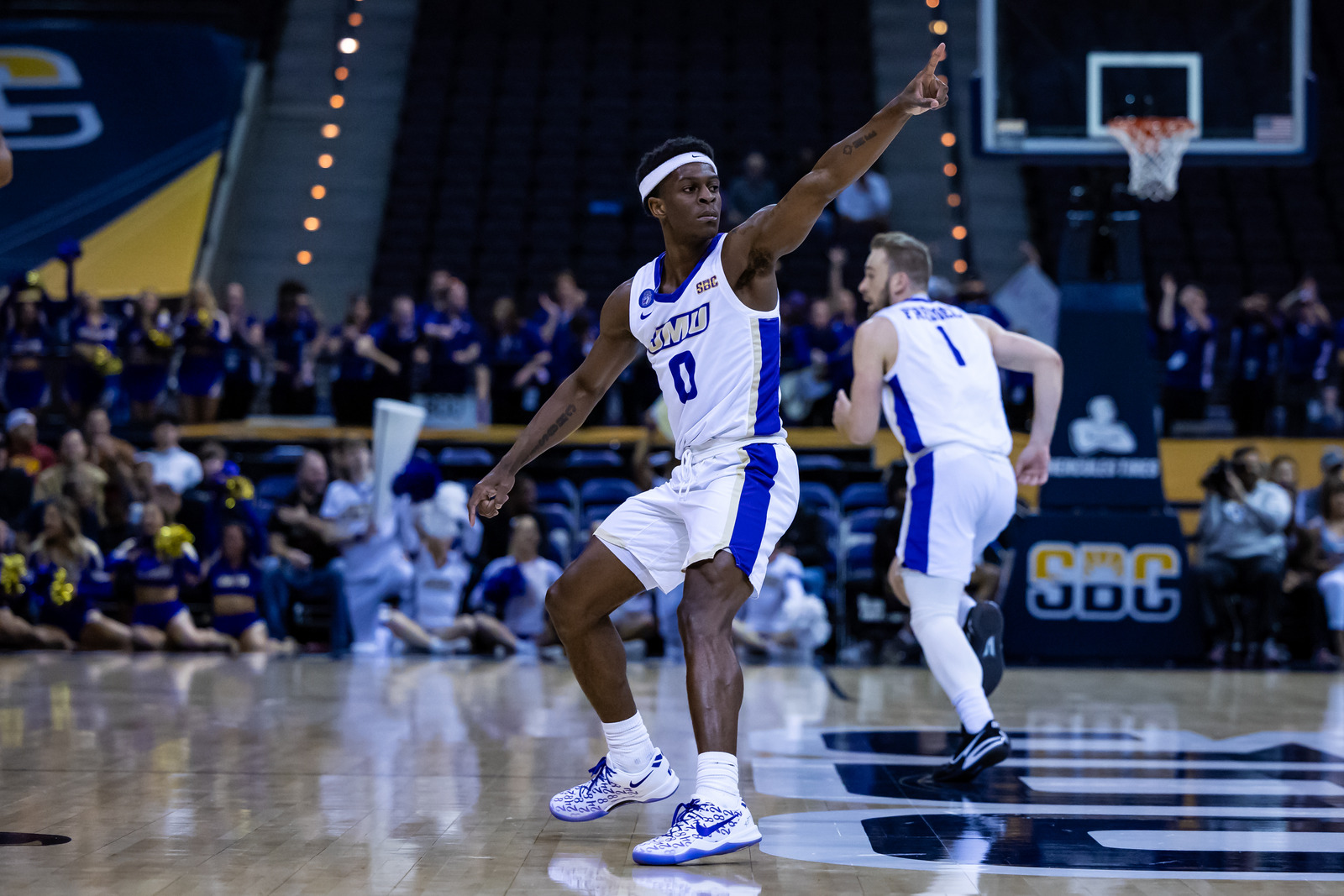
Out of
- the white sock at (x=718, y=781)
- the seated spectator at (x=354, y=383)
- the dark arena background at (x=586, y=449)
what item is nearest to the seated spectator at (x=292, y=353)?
the dark arena background at (x=586, y=449)

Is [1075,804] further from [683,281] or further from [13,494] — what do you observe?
[13,494]

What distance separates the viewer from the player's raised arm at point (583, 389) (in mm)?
4086

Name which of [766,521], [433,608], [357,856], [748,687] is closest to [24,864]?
[357,856]

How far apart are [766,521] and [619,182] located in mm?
14899

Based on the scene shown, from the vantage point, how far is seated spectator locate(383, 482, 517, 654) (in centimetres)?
972

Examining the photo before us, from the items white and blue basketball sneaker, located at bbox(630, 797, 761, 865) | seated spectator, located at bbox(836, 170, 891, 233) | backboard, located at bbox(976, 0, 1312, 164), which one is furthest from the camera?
seated spectator, located at bbox(836, 170, 891, 233)

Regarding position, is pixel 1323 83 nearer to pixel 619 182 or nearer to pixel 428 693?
pixel 619 182

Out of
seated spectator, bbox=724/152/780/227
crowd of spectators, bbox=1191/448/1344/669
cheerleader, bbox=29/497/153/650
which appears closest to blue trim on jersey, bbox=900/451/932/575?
crowd of spectators, bbox=1191/448/1344/669

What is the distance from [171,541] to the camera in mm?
9703

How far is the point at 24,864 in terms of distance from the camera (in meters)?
3.32

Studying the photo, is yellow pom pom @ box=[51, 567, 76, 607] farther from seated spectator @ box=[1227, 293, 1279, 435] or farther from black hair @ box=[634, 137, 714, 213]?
seated spectator @ box=[1227, 293, 1279, 435]

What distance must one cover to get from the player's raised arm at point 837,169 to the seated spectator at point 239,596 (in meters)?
7.00

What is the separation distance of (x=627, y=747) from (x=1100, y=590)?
6120 mm

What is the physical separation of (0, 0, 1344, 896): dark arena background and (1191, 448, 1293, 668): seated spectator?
0.03 m
